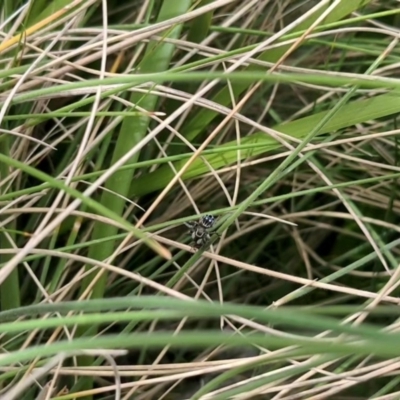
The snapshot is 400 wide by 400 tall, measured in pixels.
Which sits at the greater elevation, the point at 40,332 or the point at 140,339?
the point at 140,339

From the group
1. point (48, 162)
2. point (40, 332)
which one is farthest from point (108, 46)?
point (40, 332)

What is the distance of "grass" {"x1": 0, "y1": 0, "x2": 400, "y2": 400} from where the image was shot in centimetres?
51

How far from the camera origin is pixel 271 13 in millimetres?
719

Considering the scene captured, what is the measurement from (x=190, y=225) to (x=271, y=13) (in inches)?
11.7

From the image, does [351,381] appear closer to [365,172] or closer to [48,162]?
[365,172]

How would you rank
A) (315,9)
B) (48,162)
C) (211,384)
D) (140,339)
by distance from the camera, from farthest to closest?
1. (48,162)
2. (315,9)
3. (211,384)
4. (140,339)

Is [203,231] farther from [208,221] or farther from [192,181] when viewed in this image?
[192,181]

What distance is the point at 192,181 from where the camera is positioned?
692 mm

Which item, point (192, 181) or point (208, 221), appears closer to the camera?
point (208, 221)

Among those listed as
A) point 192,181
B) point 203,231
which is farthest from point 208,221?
point 192,181

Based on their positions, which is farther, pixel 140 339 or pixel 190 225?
pixel 190 225

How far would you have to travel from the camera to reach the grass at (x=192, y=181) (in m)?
0.51

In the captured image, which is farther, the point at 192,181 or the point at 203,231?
the point at 192,181

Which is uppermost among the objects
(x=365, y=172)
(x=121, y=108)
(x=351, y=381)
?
(x=121, y=108)
